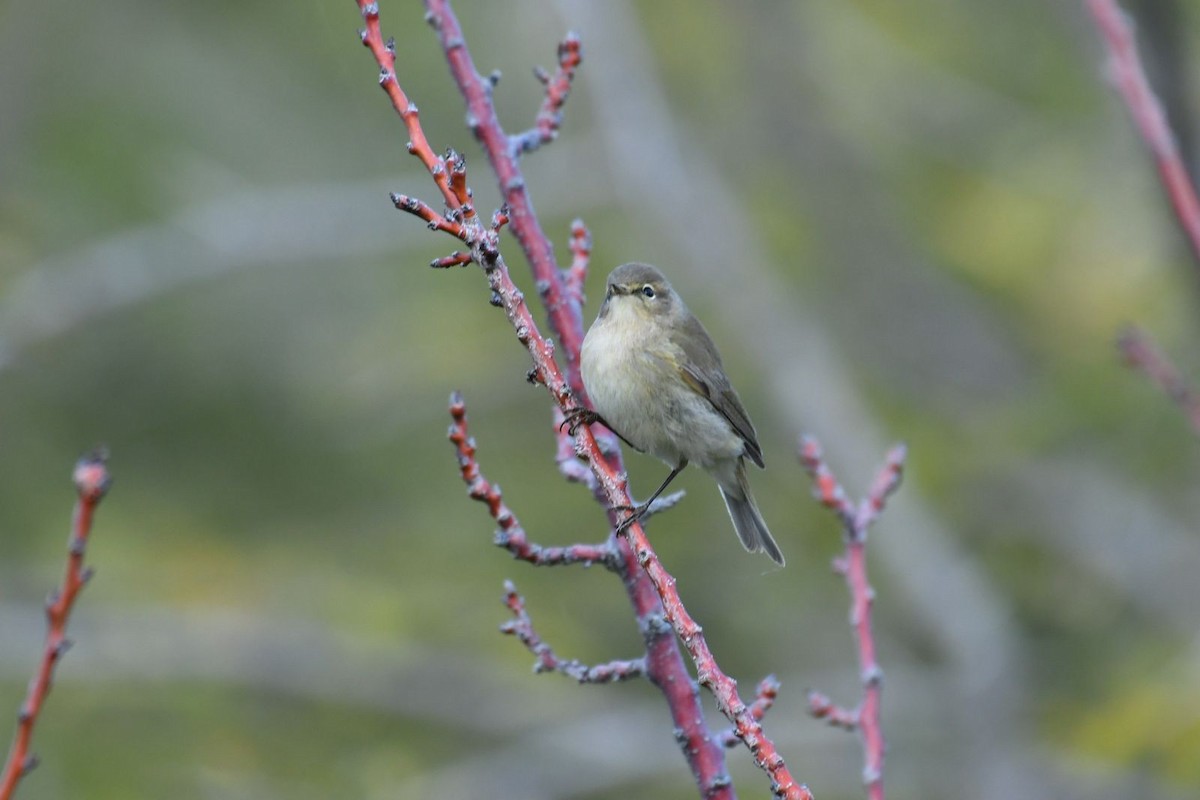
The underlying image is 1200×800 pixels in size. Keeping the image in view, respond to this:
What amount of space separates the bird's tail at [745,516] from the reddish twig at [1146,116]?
1968 mm

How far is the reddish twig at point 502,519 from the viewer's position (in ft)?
8.59

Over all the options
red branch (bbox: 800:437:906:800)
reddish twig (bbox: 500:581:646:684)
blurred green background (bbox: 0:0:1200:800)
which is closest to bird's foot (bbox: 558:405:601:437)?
reddish twig (bbox: 500:581:646:684)

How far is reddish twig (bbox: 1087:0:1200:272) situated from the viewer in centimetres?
293

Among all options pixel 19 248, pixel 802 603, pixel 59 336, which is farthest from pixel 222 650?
pixel 802 603

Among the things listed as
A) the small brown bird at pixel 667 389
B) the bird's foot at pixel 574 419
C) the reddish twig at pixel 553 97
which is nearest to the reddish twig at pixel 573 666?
the bird's foot at pixel 574 419

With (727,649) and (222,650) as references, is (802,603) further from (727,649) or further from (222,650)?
(222,650)

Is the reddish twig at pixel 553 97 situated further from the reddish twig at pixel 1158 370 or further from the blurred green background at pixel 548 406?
the blurred green background at pixel 548 406

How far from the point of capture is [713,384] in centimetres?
464

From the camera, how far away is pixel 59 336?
770cm

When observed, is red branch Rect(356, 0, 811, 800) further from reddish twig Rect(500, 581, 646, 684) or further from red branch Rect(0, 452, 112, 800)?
red branch Rect(0, 452, 112, 800)

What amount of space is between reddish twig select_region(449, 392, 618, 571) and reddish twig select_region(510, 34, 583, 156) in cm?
80

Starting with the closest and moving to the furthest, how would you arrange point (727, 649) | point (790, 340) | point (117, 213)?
point (727, 649) → point (790, 340) → point (117, 213)

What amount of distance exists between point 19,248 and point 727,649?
4.77m

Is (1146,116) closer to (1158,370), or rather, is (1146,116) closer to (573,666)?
(1158,370)
